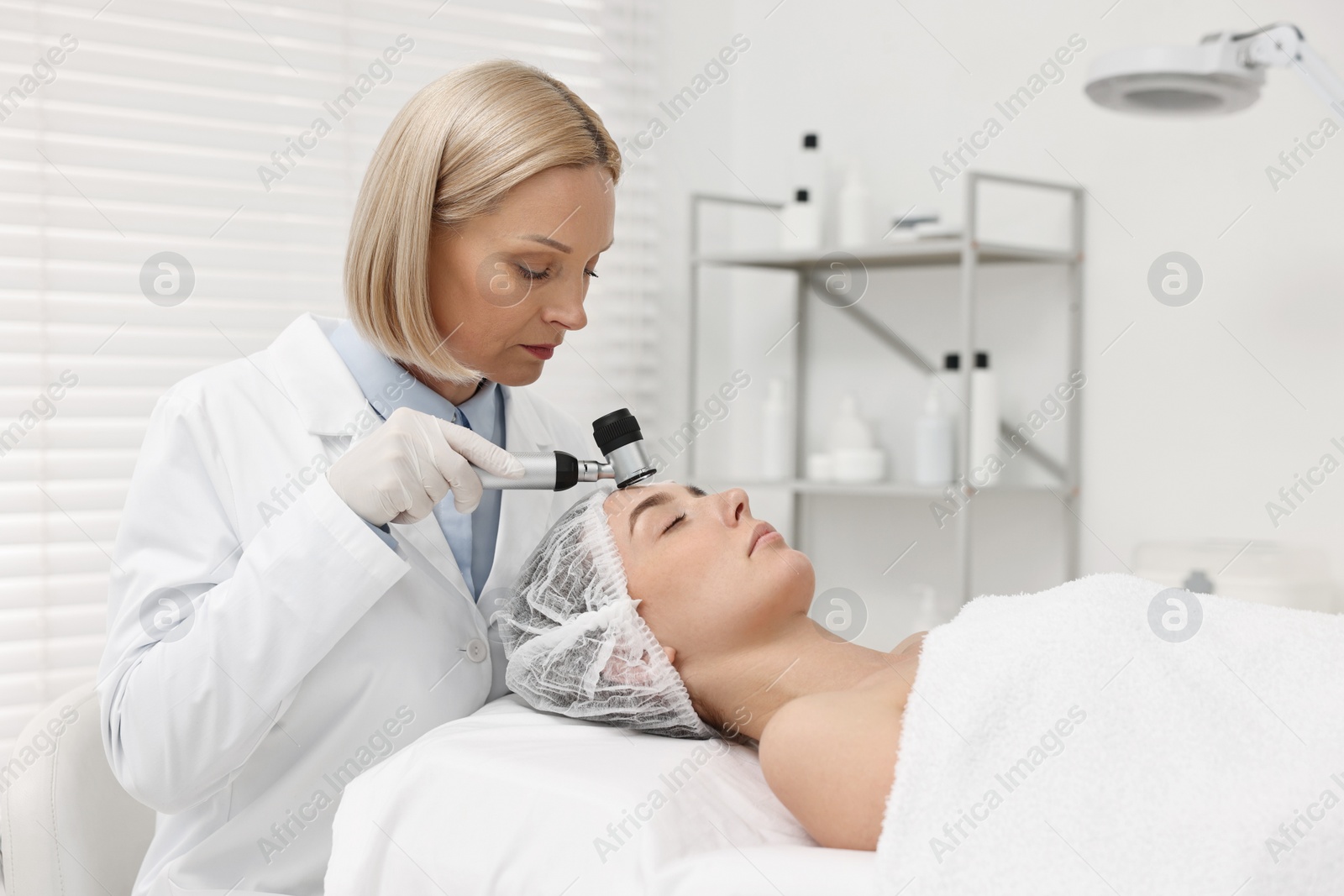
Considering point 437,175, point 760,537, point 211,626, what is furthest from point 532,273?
point 211,626

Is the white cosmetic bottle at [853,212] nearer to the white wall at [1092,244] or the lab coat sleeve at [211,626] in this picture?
the white wall at [1092,244]

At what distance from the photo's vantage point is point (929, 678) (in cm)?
90

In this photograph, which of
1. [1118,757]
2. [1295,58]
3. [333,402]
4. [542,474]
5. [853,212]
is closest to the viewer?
[1118,757]

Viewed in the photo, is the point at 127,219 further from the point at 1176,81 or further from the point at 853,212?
the point at 1176,81

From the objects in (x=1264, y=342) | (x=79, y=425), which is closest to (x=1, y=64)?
(x=79, y=425)

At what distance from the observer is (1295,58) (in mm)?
1438

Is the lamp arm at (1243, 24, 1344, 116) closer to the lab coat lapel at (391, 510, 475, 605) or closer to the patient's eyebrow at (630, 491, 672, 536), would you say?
the patient's eyebrow at (630, 491, 672, 536)

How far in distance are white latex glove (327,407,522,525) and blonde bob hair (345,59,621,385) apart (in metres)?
0.14

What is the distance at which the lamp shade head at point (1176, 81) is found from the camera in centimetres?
146

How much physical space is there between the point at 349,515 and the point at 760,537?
42 cm

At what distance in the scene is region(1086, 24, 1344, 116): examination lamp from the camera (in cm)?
144

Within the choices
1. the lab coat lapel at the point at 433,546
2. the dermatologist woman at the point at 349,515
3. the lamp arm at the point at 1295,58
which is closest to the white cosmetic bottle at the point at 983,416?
the lamp arm at the point at 1295,58

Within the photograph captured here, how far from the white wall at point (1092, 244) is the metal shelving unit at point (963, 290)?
29 millimetres

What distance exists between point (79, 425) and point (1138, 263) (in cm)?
188
